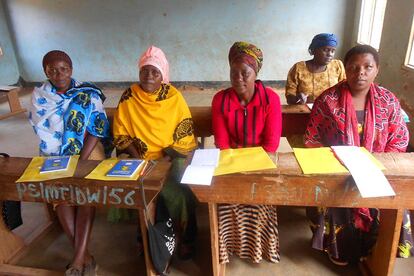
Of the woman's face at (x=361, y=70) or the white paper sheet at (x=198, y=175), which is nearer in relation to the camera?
the white paper sheet at (x=198, y=175)

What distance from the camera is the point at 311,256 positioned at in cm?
198

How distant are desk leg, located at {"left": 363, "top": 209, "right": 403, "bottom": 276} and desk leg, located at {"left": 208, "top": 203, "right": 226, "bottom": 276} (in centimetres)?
86

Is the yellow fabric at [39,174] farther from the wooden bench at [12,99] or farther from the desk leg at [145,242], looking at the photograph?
the wooden bench at [12,99]

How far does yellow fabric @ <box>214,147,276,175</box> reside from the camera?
1441 mm

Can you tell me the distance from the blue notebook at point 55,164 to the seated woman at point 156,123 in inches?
17.2

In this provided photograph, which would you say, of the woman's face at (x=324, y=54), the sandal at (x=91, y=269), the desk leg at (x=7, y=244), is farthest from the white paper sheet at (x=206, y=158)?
the woman's face at (x=324, y=54)

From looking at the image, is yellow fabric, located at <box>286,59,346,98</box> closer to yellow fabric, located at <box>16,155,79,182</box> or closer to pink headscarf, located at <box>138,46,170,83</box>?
pink headscarf, located at <box>138,46,170,83</box>

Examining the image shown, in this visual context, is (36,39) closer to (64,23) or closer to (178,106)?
(64,23)

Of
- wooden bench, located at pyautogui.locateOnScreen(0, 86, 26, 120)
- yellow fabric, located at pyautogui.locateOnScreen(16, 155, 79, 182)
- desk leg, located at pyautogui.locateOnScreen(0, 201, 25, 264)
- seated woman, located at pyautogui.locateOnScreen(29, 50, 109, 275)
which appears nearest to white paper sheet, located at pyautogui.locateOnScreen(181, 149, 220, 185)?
yellow fabric, located at pyautogui.locateOnScreen(16, 155, 79, 182)

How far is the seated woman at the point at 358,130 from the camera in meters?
1.68

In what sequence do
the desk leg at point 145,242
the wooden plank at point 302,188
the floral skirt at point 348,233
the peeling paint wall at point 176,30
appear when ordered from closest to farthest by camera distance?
the wooden plank at point 302,188 → the desk leg at point 145,242 → the floral skirt at point 348,233 → the peeling paint wall at point 176,30

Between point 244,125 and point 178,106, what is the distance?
1.56 feet

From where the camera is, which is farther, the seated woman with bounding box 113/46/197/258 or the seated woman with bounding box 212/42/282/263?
the seated woman with bounding box 113/46/197/258

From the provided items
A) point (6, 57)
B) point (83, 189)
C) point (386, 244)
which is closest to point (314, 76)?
point (386, 244)
